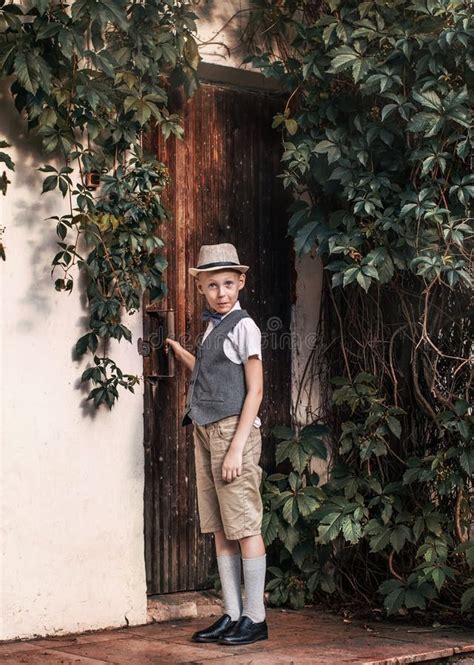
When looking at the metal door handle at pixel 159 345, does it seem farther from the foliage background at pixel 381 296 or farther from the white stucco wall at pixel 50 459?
the foliage background at pixel 381 296

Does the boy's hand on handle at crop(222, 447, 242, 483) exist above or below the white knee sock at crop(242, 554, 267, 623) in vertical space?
above

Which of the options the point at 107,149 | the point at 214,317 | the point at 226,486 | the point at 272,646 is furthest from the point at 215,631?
the point at 107,149

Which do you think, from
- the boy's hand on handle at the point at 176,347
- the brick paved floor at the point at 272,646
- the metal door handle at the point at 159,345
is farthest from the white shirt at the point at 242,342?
the brick paved floor at the point at 272,646

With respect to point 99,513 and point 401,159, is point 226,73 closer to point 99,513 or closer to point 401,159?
point 401,159

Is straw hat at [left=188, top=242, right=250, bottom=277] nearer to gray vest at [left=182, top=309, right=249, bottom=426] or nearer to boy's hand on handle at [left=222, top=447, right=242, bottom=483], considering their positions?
gray vest at [left=182, top=309, right=249, bottom=426]

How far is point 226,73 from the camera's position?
617 cm

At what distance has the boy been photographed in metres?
5.13

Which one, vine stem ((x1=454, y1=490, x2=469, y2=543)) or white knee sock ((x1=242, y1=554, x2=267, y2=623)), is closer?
white knee sock ((x1=242, y1=554, x2=267, y2=623))

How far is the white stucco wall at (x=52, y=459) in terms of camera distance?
17.1 ft

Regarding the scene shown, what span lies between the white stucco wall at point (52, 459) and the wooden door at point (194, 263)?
301mm

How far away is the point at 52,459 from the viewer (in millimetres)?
5344

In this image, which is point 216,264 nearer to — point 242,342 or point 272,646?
point 242,342

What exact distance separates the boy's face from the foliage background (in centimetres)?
61

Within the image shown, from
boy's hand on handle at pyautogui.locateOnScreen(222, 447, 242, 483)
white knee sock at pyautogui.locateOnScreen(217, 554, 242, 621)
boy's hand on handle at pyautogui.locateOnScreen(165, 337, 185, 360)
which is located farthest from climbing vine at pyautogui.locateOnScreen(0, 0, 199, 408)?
white knee sock at pyautogui.locateOnScreen(217, 554, 242, 621)
